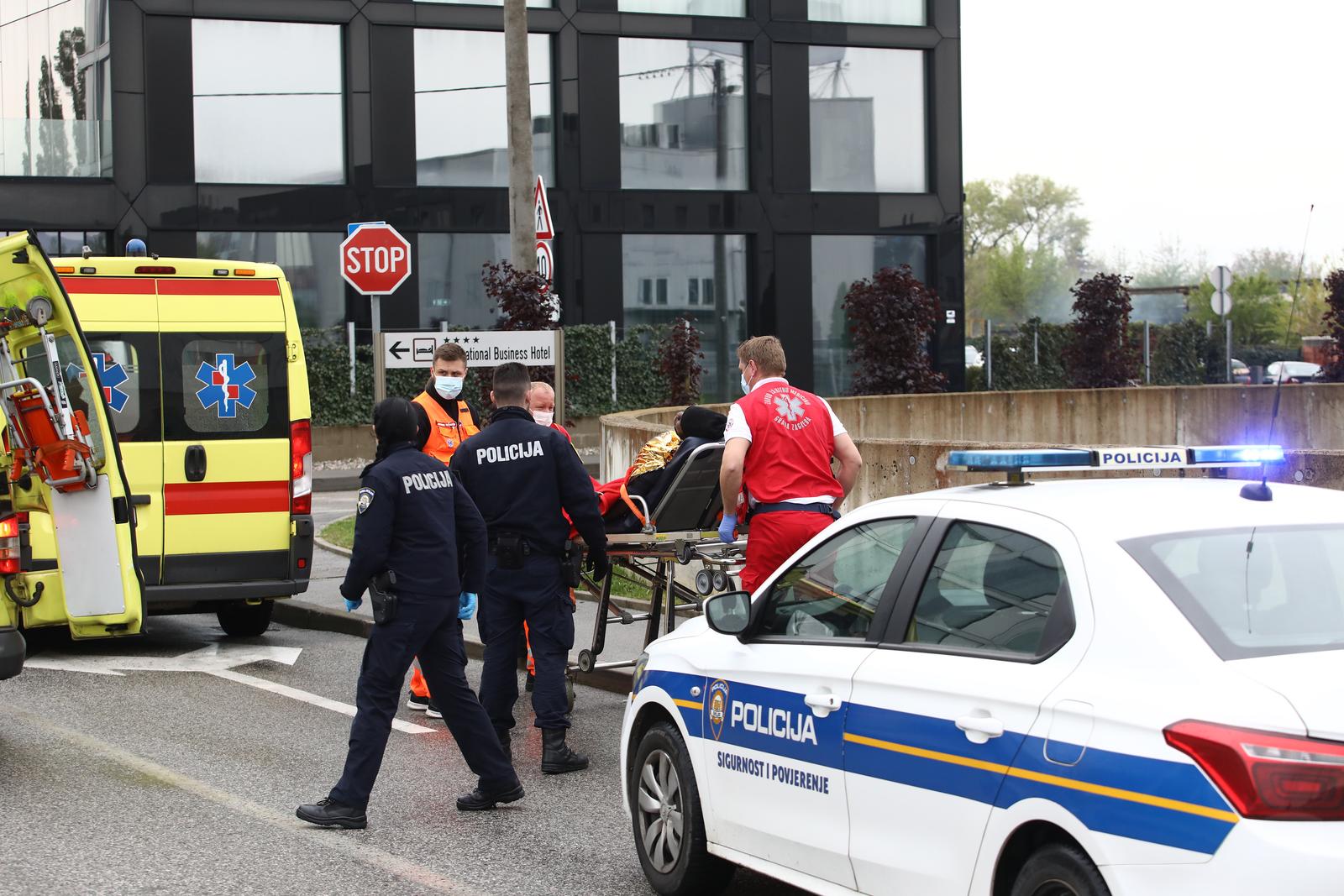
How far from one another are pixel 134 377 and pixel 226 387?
0.62 m

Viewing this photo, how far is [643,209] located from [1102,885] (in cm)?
2910

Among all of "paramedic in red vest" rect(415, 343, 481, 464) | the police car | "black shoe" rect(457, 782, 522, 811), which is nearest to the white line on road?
"paramedic in red vest" rect(415, 343, 481, 464)

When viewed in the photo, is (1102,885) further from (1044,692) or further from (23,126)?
(23,126)

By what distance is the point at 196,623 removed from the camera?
45.3 feet

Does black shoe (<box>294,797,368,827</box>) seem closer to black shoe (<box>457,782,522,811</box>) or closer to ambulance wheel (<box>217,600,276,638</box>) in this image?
black shoe (<box>457,782,522,811</box>)

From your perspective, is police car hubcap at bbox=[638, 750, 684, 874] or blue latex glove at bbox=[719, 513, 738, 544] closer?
police car hubcap at bbox=[638, 750, 684, 874]

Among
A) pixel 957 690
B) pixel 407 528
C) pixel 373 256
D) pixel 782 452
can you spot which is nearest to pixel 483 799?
pixel 407 528

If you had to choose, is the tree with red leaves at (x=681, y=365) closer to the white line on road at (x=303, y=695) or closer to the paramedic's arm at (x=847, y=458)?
the white line on road at (x=303, y=695)

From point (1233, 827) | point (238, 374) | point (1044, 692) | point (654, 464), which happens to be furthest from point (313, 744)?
point (1233, 827)

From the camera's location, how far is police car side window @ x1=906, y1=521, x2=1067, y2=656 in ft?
14.5

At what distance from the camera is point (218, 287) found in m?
12.2

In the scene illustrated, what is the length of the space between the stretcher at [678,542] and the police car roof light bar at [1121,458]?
328cm

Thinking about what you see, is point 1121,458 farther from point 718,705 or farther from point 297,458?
point 297,458

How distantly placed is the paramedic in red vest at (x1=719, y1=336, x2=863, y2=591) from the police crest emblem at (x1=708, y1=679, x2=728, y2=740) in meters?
2.43
